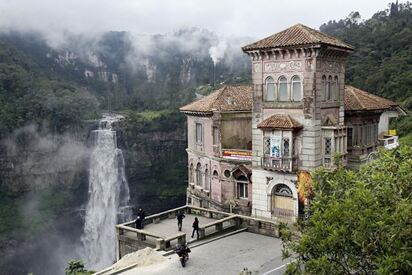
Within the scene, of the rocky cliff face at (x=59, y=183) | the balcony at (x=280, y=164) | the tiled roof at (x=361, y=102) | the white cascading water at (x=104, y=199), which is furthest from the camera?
the white cascading water at (x=104, y=199)

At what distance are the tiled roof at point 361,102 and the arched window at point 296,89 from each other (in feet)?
15.6

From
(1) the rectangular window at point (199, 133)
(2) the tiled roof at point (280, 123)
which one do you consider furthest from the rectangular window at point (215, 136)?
(2) the tiled roof at point (280, 123)

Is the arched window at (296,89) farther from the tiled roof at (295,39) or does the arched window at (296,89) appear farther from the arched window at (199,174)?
the arched window at (199,174)

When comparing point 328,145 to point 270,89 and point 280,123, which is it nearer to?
point 280,123

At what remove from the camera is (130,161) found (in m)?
90.9

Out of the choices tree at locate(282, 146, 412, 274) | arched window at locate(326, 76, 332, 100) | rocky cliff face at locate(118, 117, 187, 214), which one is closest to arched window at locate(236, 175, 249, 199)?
arched window at locate(326, 76, 332, 100)

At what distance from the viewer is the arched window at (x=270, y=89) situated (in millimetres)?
31922

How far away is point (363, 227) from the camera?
46.4 feet

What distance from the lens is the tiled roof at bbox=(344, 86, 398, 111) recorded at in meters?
34.0

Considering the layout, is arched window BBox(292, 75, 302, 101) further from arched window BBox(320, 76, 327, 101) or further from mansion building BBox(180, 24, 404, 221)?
arched window BBox(320, 76, 327, 101)

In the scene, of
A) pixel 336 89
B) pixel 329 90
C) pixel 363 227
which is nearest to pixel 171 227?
pixel 329 90

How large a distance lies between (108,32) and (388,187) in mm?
145463

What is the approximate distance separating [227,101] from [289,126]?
342 inches

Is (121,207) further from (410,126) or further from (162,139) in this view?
(410,126)
